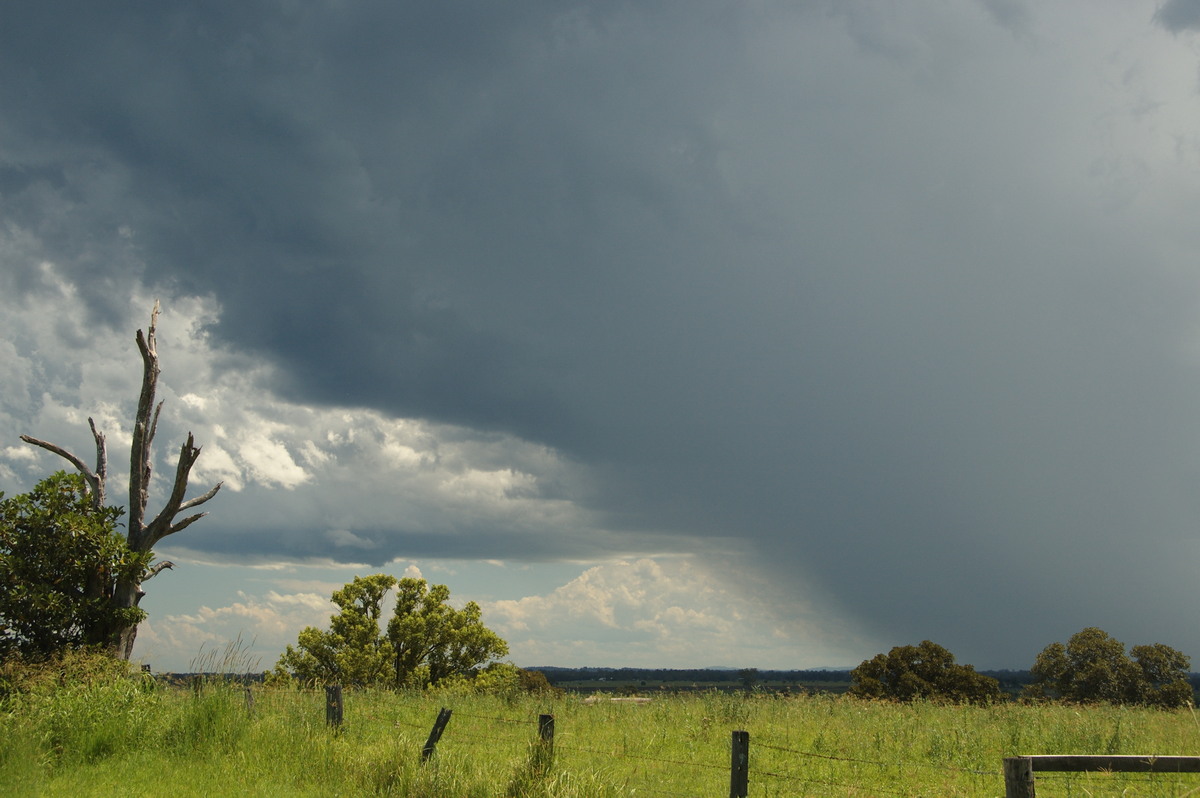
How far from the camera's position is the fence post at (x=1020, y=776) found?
6.23 metres

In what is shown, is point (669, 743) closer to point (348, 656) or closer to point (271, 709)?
point (271, 709)

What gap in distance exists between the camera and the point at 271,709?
16.3 m

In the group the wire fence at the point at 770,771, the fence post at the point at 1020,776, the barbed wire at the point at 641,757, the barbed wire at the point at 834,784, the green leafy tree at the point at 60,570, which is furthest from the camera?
the green leafy tree at the point at 60,570

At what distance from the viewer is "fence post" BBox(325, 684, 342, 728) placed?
1509cm

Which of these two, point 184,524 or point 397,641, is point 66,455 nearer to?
point 184,524

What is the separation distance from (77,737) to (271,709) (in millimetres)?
3427

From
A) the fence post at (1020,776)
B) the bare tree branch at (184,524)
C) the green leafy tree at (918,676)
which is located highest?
the bare tree branch at (184,524)

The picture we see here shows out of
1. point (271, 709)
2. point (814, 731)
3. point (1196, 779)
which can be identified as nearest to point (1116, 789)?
point (1196, 779)

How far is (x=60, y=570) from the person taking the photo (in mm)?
19375

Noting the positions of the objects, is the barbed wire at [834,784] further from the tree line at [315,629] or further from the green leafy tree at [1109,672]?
the green leafy tree at [1109,672]

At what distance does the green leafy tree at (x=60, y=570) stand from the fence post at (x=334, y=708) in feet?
26.2

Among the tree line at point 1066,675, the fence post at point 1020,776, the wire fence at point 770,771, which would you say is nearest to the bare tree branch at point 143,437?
the wire fence at point 770,771

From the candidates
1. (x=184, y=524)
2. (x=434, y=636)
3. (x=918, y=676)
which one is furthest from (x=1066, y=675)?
(x=184, y=524)

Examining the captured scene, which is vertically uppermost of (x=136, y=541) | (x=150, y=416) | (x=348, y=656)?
(x=150, y=416)
